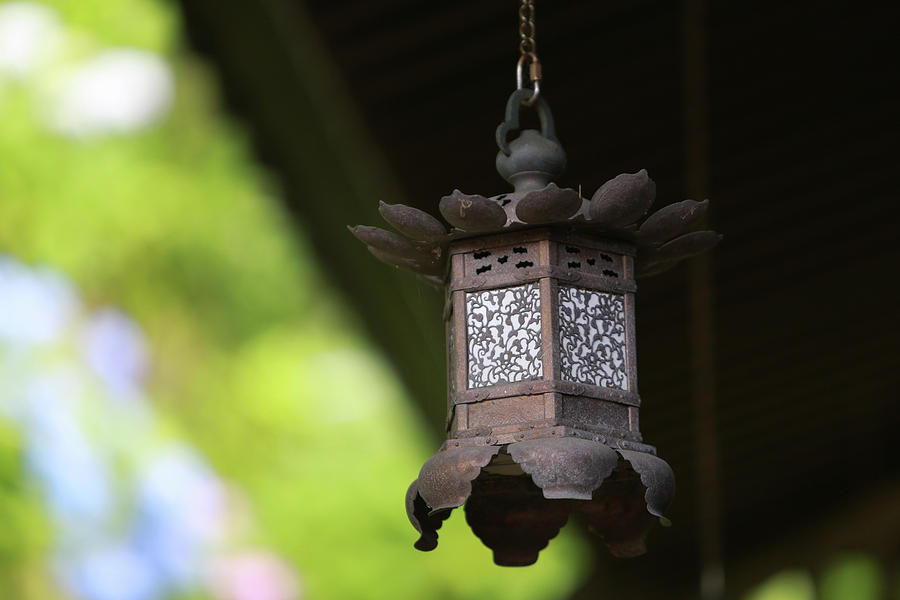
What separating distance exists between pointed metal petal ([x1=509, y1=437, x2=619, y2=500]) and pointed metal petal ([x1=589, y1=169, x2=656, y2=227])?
281 mm

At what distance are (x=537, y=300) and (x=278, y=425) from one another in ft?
17.5

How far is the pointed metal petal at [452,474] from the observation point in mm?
1427

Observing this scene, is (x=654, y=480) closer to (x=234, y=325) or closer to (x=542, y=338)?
(x=542, y=338)

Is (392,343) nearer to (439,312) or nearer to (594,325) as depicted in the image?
(439,312)

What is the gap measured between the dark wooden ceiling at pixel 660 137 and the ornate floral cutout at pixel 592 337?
0.90m

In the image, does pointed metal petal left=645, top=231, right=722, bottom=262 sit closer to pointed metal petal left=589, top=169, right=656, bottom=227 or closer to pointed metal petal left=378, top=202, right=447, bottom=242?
pointed metal petal left=589, top=169, right=656, bottom=227

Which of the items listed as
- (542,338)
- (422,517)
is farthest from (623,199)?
(422,517)

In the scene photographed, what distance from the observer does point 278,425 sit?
264 inches

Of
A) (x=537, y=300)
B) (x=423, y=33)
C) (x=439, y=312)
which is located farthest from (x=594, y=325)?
(x=439, y=312)

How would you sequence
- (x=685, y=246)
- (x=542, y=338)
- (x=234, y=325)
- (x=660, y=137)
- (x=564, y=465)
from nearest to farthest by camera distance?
(x=564, y=465) < (x=542, y=338) < (x=685, y=246) < (x=660, y=137) < (x=234, y=325)

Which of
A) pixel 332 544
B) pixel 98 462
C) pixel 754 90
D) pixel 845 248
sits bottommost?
pixel 332 544

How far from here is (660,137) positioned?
8.70ft

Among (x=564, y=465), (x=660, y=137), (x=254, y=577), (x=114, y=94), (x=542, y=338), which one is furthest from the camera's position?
(x=114, y=94)

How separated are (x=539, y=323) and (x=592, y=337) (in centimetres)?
8
